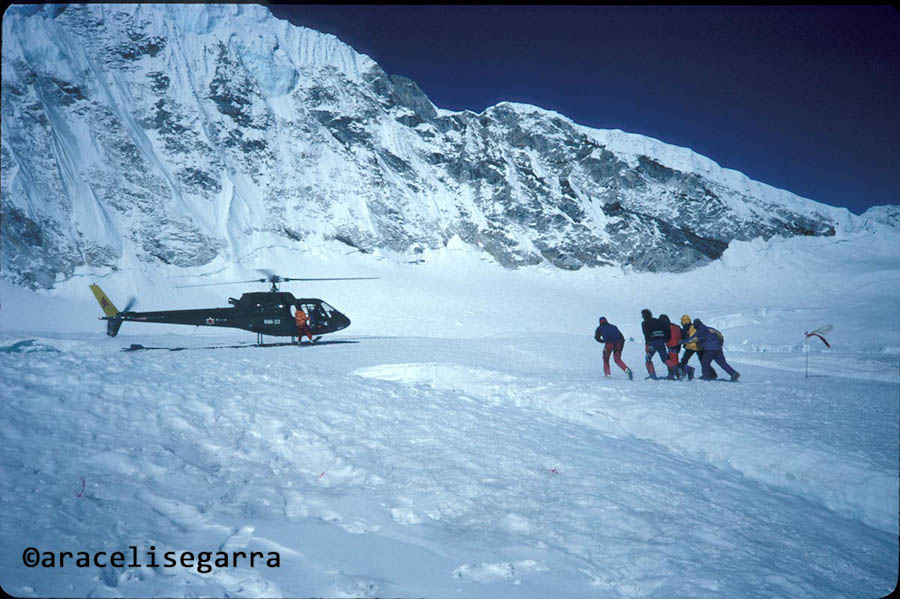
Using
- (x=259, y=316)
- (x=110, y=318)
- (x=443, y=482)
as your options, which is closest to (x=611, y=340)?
(x=443, y=482)

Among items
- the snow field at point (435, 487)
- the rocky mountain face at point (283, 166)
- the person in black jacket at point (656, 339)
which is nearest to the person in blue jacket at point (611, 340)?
the person in black jacket at point (656, 339)

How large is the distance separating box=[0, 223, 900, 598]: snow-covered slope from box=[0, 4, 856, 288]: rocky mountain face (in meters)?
46.9

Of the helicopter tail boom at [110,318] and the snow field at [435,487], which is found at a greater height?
the helicopter tail boom at [110,318]

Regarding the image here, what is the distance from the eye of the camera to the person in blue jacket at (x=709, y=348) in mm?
9672

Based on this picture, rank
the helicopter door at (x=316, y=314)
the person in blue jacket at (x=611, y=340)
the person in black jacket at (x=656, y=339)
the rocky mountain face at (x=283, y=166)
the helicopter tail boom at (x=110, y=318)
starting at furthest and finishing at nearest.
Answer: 1. the rocky mountain face at (x=283, y=166)
2. the helicopter door at (x=316, y=314)
3. the helicopter tail boom at (x=110, y=318)
4. the person in blue jacket at (x=611, y=340)
5. the person in black jacket at (x=656, y=339)

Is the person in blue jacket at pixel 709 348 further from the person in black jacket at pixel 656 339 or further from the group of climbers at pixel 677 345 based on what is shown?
the person in black jacket at pixel 656 339

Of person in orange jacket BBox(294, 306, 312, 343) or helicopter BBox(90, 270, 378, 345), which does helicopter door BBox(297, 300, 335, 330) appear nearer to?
helicopter BBox(90, 270, 378, 345)

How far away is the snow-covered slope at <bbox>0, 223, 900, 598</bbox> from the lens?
9.71 ft

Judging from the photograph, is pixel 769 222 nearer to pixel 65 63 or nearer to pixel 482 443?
pixel 482 443

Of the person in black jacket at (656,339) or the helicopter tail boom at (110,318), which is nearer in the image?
the person in black jacket at (656,339)

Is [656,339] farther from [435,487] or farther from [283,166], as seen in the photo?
[283,166]

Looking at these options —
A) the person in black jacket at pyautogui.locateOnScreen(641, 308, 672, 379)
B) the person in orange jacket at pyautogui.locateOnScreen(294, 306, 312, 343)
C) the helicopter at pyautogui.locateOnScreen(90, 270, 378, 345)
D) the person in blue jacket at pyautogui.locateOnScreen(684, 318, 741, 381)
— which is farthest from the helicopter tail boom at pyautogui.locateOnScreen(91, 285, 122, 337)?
the person in blue jacket at pyautogui.locateOnScreen(684, 318, 741, 381)

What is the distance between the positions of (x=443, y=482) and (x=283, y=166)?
61.7 metres

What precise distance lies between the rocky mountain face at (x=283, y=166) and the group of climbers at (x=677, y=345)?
48788mm
